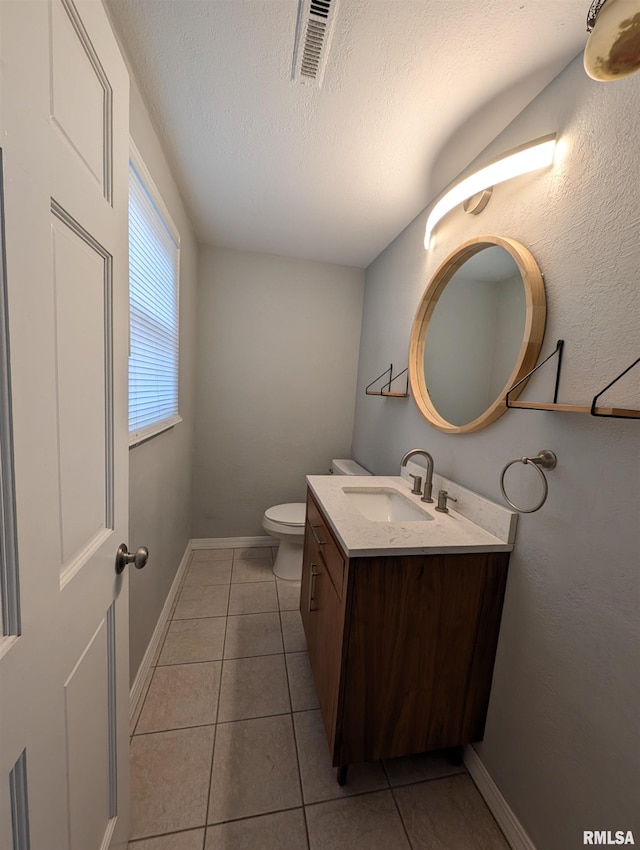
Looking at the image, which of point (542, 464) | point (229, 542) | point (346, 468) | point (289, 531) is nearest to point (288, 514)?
point (289, 531)

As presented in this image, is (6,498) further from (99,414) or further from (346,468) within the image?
(346,468)

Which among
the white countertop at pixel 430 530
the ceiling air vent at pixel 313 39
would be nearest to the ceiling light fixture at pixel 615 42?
the ceiling air vent at pixel 313 39

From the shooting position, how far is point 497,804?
1.07 meters

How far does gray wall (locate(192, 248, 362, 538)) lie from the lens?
2.49m

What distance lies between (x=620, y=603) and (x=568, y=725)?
1.31 feet

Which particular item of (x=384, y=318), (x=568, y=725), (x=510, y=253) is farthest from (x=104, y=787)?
(x=384, y=318)

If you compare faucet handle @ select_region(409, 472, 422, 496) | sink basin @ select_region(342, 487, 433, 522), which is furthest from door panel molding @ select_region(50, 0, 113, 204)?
faucet handle @ select_region(409, 472, 422, 496)

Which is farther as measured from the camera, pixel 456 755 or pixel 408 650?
pixel 456 755

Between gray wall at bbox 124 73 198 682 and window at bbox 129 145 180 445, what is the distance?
87 mm

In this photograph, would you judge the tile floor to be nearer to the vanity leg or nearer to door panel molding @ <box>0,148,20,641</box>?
the vanity leg

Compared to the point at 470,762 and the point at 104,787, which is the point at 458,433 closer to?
the point at 470,762

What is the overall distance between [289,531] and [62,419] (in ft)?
5.83

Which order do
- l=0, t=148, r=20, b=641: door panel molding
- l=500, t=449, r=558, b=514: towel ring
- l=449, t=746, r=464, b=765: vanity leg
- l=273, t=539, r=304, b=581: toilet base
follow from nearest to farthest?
l=0, t=148, r=20, b=641: door panel molding < l=500, t=449, r=558, b=514: towel ring < l=449, t=746, r=464, b=765: vanity leg < l=273, t=539, r=304, b=581: toilet base

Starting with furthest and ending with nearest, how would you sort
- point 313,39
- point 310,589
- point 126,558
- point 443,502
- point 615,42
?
point 310,589 < point 443,502 < point 313,39 < point 126,558 < point 615,42
